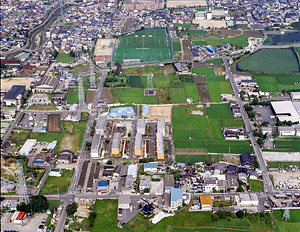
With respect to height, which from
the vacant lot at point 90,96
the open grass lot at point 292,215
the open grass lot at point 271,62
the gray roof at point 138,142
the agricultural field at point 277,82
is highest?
the gray roof at point 138,142

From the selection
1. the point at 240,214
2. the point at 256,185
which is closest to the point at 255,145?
the point at 256,185

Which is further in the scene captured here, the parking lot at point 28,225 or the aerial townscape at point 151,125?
the aerial townscape at point 151,125

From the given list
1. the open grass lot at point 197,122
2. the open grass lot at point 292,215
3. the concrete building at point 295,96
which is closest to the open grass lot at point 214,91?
the open grass lot at point 197,122

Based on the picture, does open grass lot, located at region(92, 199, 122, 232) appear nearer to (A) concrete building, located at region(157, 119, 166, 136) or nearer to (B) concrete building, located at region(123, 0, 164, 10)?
(A) concrete building, located at region(157, 119, 166, 136)

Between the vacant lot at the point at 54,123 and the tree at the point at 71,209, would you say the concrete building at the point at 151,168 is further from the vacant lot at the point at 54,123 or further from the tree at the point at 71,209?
the vacant lot at the point at 54,123

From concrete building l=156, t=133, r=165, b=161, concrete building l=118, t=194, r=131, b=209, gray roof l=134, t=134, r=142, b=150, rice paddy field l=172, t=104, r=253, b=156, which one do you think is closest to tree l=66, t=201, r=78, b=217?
concrete building l=118, t=194, r=131, b=209

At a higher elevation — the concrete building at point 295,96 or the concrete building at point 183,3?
the concrete building at point 295,96

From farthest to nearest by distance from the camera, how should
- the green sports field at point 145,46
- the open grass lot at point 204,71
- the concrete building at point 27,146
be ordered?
1. the green sports field at point 145,46
2. the open grass lot at point 204,71
3. the concrete building at point 27,146
